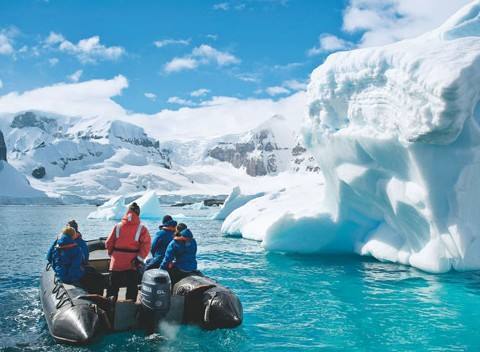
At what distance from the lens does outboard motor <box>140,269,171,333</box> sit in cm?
725

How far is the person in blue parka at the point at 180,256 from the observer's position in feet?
28.6

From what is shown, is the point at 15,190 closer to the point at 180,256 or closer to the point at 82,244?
the point at 82,244

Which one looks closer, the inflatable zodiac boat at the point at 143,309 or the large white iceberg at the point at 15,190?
the inflatable zodiac boat at the point at 143,309

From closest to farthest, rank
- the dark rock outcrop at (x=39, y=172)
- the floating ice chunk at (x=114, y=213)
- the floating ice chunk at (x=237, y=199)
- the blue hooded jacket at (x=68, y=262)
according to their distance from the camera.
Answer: the blue hooded jacket at (x=68, y=262)
the floating ice chunk at (x=237, y=199)
the floating ice chunk at (x=114, y=213)
the dark rock outcrop at (x=39, y=172)

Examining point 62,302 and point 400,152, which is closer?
point 62,302

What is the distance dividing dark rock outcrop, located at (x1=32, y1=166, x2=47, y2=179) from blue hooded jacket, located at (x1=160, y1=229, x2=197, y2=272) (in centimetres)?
17123

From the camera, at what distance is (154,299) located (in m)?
7.23

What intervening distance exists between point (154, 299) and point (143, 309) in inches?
11.8

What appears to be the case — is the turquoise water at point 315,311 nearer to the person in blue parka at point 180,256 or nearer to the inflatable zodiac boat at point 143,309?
the inflatable zodiac boat at point 143,309

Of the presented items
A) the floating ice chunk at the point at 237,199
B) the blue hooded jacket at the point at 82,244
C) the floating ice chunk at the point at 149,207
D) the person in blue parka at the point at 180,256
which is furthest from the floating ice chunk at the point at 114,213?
the person in blue parka at the point at 180,256

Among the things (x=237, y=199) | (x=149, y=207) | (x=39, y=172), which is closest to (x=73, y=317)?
(x=237, y=199)

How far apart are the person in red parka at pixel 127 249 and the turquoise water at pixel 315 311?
0.88 meters

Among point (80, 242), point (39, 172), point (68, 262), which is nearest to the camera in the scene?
point (68, 262)

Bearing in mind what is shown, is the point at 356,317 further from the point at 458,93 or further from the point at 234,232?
the point at 234,232
